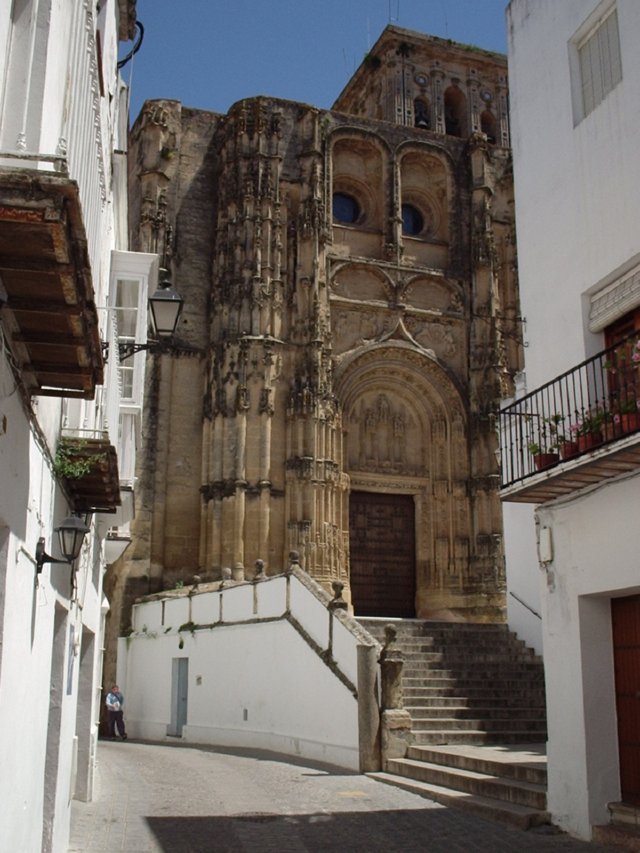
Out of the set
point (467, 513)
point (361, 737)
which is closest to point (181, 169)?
point (467, 513)

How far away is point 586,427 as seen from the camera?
904 cm

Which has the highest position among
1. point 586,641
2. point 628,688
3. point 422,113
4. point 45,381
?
point 422,113

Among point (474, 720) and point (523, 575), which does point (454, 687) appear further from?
point (523, 575)

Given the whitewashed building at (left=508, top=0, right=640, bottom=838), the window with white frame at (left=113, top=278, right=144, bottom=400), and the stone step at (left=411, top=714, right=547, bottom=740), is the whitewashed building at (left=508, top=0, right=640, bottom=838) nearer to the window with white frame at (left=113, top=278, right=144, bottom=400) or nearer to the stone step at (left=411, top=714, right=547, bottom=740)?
the window with white frame at (left=113, top=278, right=144, bottom=400)

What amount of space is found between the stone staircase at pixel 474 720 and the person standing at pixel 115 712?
6759 mm

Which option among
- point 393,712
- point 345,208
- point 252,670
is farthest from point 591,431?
point 345,208

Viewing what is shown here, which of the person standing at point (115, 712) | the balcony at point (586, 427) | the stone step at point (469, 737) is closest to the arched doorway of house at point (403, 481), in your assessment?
the person standing at point (115, 712)

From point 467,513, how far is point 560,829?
53.4 ft

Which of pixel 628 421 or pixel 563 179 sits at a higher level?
pixel 563 179

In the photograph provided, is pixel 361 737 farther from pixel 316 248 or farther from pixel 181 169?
pixel 181 169

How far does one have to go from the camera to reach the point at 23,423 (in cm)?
541

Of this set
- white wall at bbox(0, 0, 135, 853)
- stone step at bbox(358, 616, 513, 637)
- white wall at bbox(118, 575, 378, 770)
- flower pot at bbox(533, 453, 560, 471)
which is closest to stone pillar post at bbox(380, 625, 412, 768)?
white wall at bbox(118, 575, 378, 770)

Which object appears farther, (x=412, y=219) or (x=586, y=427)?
(x=412, y=219)

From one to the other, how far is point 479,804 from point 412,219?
2050 cm
